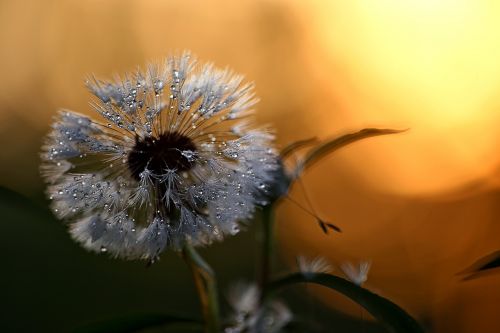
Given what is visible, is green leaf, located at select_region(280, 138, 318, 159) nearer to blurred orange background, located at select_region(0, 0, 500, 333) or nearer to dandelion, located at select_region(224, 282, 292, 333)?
dandelion, located at select_region(224, 282, 292, 333)

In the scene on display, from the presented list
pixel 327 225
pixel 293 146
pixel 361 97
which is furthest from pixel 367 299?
pixel 361 97

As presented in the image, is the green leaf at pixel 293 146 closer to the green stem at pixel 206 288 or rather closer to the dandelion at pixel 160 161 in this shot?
the dandelion at pixel 160 161

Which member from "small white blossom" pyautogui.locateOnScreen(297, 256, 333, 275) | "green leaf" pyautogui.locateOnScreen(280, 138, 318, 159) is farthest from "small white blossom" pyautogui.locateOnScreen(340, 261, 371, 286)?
"green leaf" pyautogui.locateOnScreen(280, 138, 318, 159)

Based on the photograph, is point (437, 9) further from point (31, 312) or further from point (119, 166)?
point (119, 166)

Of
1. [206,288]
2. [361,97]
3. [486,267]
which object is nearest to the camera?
[486,267]

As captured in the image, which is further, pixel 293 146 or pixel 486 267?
pixel 293 146

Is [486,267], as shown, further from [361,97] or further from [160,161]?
[361,97]

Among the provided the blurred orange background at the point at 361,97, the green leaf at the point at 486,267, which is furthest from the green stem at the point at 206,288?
the blurred orange background at the point at 361,97
